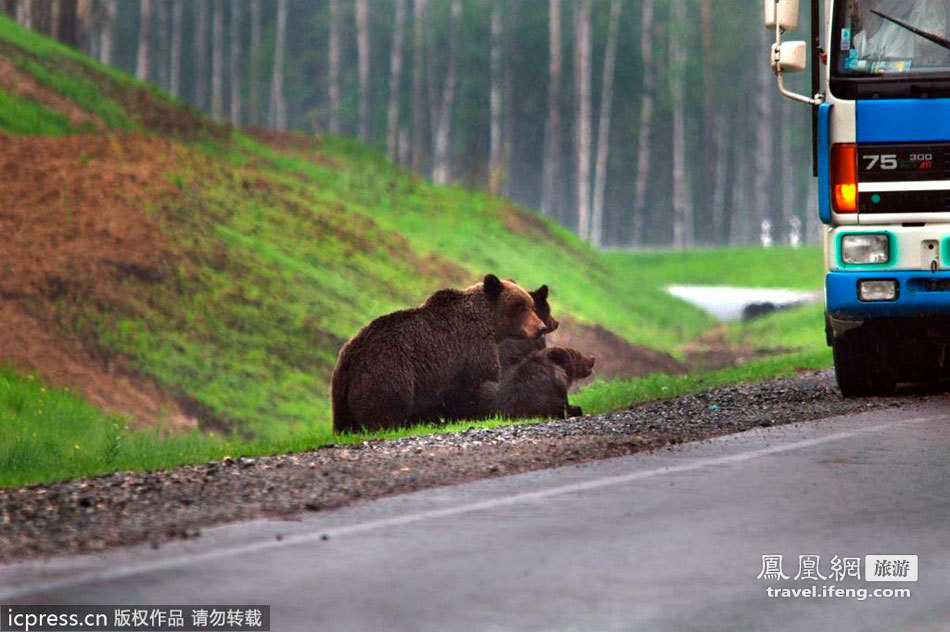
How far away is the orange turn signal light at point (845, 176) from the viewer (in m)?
14.8

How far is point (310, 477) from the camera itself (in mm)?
10766

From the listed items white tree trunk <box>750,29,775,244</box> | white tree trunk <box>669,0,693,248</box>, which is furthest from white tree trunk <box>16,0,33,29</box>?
white tree trunk <box>669,0,693,248</box>

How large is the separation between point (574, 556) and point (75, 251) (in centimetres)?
1856

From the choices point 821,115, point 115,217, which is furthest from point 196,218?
point 821,115

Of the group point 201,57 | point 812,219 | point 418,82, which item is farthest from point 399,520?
point 812,219

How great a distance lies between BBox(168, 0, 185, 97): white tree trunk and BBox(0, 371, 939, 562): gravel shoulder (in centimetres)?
8414

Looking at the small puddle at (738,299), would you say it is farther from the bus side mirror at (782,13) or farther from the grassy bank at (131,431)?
the bus side mirror at (782,13)

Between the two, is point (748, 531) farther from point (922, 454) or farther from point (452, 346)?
point (452, 346)

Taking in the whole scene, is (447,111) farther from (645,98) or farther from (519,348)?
(519,348)

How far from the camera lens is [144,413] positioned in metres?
22.3

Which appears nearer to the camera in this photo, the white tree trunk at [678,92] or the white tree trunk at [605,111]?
the white tree trunk at [605,111]

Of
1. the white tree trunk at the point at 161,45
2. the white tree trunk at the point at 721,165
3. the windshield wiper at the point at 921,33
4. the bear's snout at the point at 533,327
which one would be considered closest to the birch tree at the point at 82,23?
the bear's snout at the point at 533,327

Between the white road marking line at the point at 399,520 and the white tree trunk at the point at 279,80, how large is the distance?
84.8 meters

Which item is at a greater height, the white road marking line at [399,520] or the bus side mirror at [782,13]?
the bus side mirror at [782,13]
